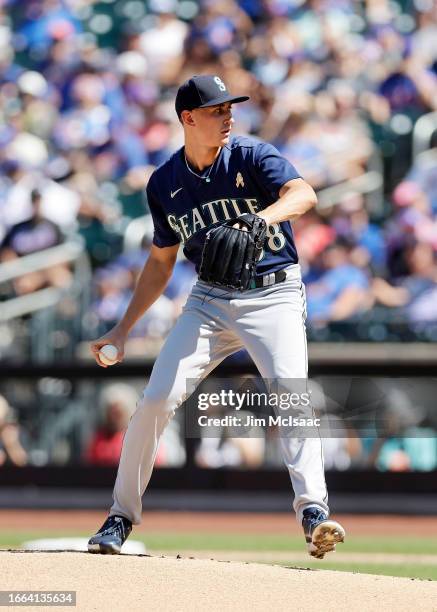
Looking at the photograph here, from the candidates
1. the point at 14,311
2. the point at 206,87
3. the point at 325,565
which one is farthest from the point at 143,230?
the point at 206,87

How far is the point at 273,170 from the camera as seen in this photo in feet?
15.7

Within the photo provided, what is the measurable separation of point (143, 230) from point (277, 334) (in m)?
5.68

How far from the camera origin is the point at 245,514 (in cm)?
940

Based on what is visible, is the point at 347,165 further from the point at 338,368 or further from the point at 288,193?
the point at 288,193

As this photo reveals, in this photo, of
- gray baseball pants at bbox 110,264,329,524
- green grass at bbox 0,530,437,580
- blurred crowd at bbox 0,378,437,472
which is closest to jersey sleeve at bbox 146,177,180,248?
gray baseball pants at bbox 110,264,329,524

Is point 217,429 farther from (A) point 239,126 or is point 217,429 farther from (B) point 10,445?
(A) point 239,126

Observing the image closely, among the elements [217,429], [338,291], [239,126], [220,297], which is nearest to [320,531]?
[220,297]

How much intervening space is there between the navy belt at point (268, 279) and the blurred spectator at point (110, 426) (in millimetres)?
4519

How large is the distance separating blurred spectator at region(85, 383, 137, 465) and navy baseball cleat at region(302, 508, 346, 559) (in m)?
4.69

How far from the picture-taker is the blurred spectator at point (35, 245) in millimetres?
9891

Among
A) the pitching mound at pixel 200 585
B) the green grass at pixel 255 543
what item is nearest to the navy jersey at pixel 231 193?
the pitching mound at pixel 200 585

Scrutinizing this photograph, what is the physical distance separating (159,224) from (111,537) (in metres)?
1.32

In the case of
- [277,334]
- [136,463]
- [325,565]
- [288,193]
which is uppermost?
[288,193]

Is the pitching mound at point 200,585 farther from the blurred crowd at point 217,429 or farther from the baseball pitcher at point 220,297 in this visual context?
the blurred crowd at point 217,429
